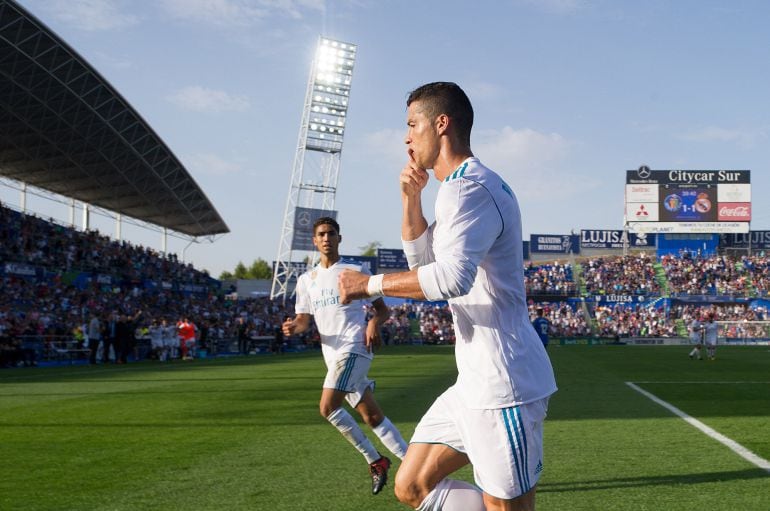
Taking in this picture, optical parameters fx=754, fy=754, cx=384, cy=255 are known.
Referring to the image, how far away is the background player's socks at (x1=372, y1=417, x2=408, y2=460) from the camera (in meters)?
6.45

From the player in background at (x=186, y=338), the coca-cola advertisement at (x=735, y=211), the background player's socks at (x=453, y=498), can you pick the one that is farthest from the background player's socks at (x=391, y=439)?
the coca-cola advertisement at (x=735, y=211)

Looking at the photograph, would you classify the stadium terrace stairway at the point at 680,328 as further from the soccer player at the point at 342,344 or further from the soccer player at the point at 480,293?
the soccer player at the point at 480,293

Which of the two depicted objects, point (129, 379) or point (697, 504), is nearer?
point (697, 504)

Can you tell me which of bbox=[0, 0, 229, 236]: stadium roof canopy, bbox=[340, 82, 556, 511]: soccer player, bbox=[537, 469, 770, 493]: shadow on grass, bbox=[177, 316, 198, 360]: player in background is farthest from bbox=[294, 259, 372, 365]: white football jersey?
bbox=[0, 0, 229, 236]: stadium roof canopy

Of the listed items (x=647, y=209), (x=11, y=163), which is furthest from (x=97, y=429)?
(x=647, y=209)

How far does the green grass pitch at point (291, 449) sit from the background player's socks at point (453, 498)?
2269mm

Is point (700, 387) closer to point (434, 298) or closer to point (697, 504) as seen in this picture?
point (697, 504)

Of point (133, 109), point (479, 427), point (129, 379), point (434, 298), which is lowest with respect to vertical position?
point (129, 379)

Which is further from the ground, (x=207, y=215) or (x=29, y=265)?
(x=207, y=215)

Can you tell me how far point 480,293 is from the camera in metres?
3.23

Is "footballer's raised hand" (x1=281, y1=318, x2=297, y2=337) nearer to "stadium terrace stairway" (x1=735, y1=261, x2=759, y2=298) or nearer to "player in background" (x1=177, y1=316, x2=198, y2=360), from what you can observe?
"player in background" (x1=177, y1=316, x2=198, y2=360)

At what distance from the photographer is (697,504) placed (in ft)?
19.0

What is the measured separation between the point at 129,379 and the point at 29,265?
18760 mm

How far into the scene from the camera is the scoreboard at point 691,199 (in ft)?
213
